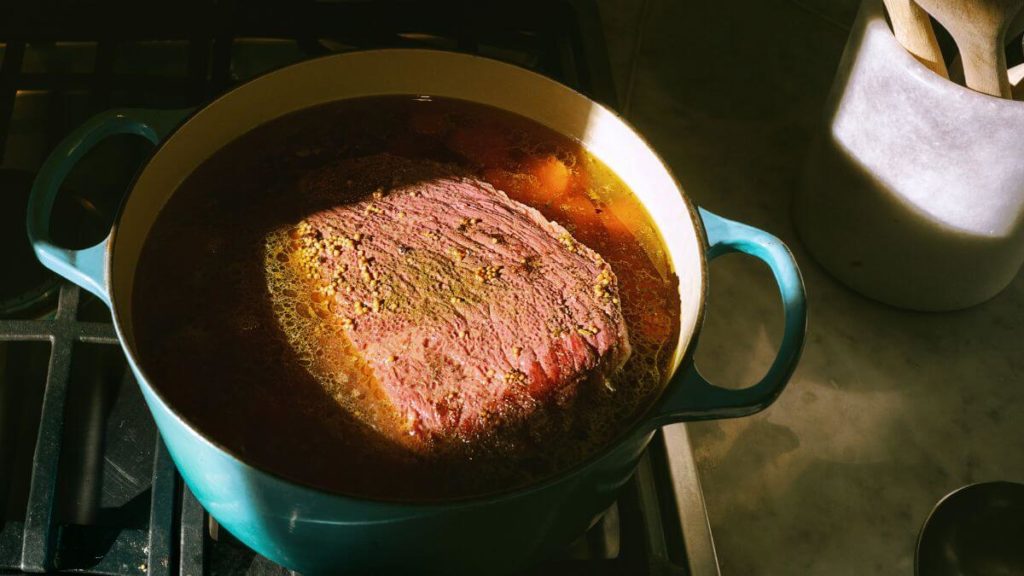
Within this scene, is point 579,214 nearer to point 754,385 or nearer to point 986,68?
point 754,385

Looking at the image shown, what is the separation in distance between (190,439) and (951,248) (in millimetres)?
756

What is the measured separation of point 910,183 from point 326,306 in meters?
0.59

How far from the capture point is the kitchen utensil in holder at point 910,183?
2.64 feet

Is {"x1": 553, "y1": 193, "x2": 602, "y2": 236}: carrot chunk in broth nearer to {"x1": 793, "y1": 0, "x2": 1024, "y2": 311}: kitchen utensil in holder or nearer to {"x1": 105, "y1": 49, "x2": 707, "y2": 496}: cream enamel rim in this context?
{"x1": 105, "y1": 49, "x2": 707, "y2": 496}: cream enamel rim

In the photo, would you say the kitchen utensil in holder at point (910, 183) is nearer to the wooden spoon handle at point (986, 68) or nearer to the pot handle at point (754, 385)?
the wooden spoon handle at point (986, 68)

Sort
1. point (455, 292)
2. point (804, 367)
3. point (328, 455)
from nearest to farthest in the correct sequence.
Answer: point (328, 455), point (455, 292), point (804, 367)

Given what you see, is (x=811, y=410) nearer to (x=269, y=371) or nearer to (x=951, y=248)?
(x=951, y=248)

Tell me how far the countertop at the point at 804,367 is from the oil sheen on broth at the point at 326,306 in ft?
0.74

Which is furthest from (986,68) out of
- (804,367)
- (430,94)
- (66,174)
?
(66,174)

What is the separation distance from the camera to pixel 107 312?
90 cm

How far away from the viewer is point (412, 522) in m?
0.58

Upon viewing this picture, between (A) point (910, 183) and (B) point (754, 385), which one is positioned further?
(A) point (910, 183)

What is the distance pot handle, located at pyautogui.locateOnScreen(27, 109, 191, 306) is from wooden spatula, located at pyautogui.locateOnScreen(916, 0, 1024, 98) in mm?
707

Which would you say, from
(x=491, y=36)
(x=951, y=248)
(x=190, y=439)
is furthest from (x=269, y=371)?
(x=951, y=248)
